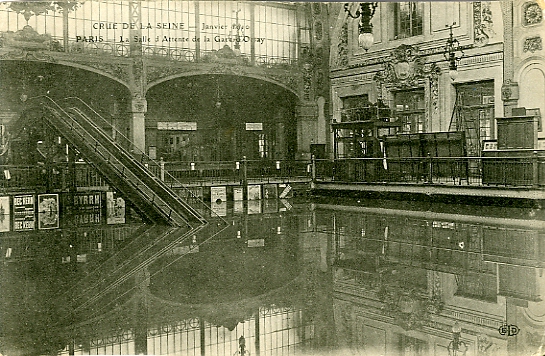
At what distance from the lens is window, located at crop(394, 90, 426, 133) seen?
15445mm

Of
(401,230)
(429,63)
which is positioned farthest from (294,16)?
(401,230)

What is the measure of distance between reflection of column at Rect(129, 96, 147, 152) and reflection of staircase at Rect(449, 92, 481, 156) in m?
8.28

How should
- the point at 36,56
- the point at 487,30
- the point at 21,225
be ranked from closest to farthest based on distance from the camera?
1. the point at 21,225
2. the point at 36,56
3. the point at 487,30

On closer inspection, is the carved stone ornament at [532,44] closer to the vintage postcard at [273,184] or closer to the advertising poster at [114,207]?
the vintage postcard at [273,184]

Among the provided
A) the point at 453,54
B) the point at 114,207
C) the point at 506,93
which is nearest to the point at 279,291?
the point at 114,207

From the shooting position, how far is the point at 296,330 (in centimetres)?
349

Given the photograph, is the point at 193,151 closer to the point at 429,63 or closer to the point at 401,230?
the point at 429,63

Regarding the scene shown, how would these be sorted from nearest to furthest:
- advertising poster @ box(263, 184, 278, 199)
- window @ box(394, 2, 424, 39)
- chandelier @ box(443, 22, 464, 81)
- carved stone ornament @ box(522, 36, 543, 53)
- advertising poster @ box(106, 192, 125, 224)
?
advertising poster @ box(106, 192, 125, 224) < carved stone ornament @ box(522, 36, 543, 53) < chandelier @ box(443, 22, 464, 81) < advertising poster @ box(263, 184, 278, 199) < window @ box(394, 2, 424, 39)

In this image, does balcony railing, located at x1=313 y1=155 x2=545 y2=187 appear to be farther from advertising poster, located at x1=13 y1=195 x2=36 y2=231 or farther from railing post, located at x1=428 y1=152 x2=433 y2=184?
advertising poster, located at x1=13 y1=195 x2=36 y2=231

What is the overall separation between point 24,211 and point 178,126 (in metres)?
8.85

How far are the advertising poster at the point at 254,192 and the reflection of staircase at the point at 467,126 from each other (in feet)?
17.8

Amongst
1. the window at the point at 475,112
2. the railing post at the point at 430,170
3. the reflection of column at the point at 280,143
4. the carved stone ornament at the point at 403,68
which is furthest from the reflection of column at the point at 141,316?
the reflection of column at the point at 280,143

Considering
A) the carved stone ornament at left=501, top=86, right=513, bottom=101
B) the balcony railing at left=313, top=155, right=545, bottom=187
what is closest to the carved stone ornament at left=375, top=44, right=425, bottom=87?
the carved stone ornament at left=501, top=86, right=513, bottom=101

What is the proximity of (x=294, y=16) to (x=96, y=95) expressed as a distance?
634cm
